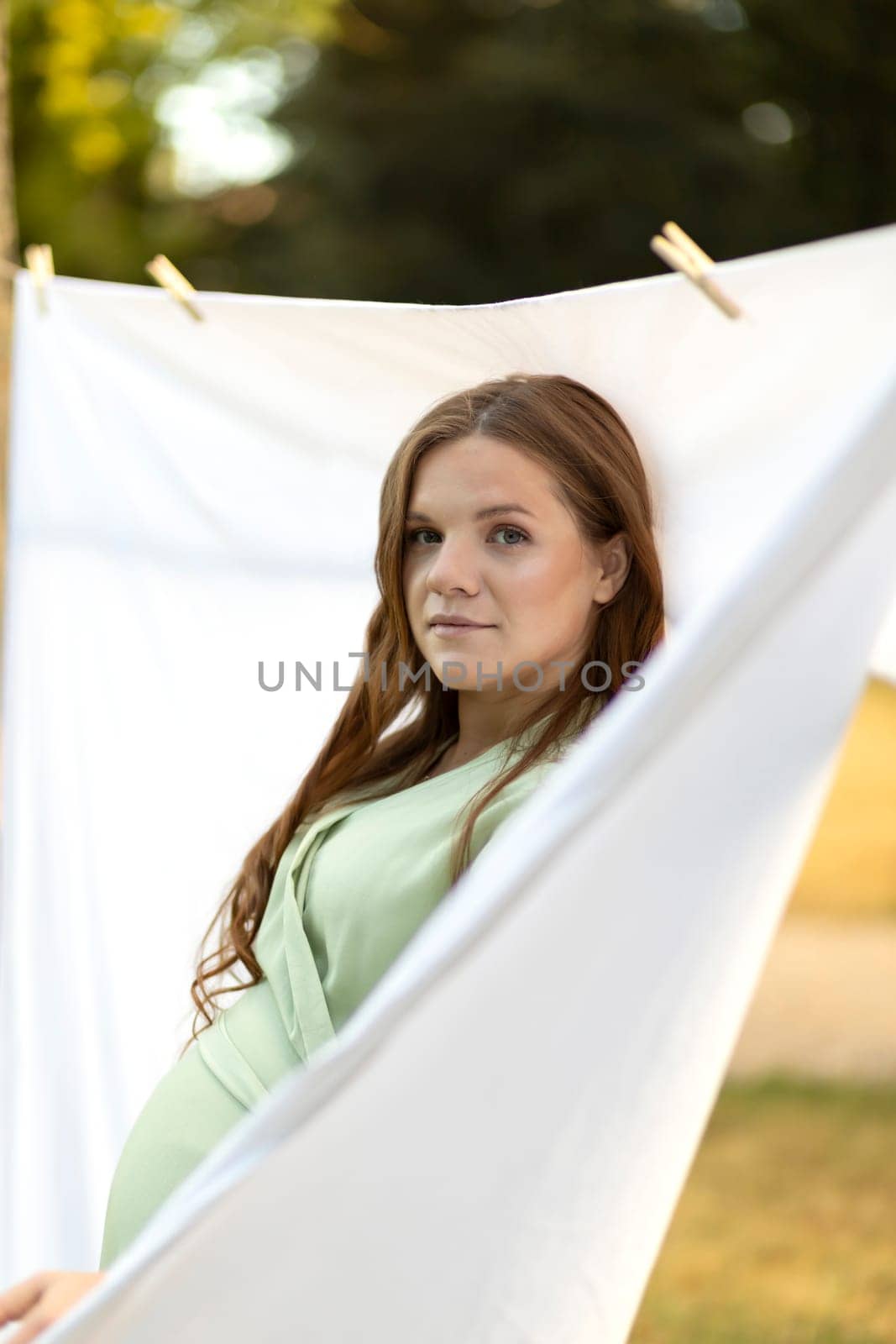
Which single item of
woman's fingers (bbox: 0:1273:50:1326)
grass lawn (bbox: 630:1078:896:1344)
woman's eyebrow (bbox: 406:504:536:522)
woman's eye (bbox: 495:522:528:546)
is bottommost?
grass lawn (bbox: 630:1078:896:1344)

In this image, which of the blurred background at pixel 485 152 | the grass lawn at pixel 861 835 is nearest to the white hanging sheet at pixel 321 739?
the grass lawn at pixel 861 835

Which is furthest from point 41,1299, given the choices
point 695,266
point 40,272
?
point 40,272

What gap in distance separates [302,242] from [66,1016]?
1077 centimetres

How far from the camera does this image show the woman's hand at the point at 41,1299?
1.08m

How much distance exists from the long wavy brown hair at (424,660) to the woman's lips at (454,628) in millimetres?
92

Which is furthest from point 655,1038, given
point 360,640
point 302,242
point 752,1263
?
point 302,242

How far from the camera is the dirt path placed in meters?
4.09

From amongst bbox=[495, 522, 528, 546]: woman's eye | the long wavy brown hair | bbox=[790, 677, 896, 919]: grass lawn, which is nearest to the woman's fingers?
the long wavy brown hair

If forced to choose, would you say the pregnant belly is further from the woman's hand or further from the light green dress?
the woman's hand

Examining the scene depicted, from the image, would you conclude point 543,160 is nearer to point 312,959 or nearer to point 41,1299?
point 312,959

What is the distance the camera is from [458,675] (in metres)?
1.35

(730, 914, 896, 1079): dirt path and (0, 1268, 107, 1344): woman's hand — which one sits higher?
(0, 1268, 107, 1344): woman's hand

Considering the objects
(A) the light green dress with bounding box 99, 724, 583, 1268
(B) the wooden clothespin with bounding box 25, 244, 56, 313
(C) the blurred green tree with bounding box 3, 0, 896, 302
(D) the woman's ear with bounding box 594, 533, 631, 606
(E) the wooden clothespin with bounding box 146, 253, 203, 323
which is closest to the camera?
(A) the light green dress with bounding box 99, 724, 583, 1268

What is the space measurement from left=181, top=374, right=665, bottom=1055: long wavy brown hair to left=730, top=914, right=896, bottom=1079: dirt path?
278cm
